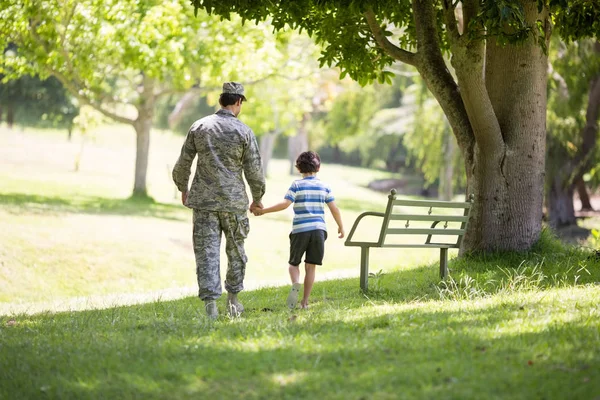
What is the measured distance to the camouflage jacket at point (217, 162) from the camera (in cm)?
748

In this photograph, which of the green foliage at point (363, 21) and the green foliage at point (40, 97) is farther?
the green foliage at point (40, 97)

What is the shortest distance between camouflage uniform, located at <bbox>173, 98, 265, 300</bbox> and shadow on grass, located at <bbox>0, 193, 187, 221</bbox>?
1475cm

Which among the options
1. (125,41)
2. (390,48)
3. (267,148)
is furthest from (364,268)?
(267,148)

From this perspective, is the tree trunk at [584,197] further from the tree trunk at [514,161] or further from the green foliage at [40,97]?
the green foliage at [40,97]

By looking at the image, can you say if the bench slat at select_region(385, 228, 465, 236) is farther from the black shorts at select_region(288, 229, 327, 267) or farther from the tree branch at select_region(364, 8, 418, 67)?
the tree branch at select_region(364, 8, 418, 67)

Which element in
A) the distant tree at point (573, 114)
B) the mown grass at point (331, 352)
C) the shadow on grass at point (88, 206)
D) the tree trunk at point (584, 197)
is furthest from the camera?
the tree trunk at point (584, 197)

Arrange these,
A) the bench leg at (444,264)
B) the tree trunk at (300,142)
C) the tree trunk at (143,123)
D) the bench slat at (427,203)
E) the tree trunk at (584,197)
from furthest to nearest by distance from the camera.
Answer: the tree trunk at (300,142)
the tree trunk at (584,197)
the tree trunk at (143,123)
the bench leg at (444,264)
the bench slat at (427,203)

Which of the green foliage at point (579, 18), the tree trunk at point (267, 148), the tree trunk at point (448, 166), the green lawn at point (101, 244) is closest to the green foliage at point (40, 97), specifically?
the green lawn at point (101, 244)

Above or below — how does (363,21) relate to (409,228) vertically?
above

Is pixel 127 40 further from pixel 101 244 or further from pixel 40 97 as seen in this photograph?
pixel 40 97

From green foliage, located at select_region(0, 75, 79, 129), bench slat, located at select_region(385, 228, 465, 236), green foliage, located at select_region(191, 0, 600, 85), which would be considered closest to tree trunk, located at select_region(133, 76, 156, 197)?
green foliage, located at select_region(0, 75, 79, 129)

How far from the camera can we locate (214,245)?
753 cm

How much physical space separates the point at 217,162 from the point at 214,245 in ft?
2.50

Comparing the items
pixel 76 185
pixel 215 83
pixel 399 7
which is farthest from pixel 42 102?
pixel 399 7
